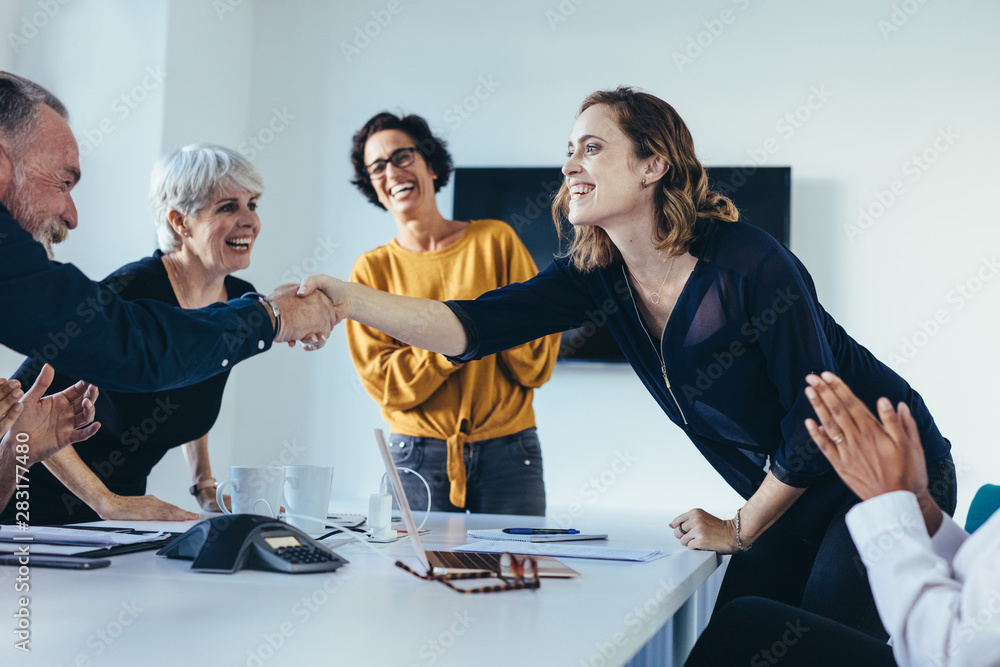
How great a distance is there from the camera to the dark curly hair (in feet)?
8.26

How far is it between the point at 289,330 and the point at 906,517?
1081 mm

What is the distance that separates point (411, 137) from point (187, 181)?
2.27 ft

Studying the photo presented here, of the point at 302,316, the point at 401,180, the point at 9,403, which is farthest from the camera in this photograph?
the point at 401,180

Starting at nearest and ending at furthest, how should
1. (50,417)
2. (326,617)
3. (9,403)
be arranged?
(326,617) < (9,403) < (50,417)

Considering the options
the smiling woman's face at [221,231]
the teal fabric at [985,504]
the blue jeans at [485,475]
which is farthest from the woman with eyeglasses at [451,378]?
the teal fabric at [985,504]

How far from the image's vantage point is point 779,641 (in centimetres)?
102

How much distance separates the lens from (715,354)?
1522 millimetres

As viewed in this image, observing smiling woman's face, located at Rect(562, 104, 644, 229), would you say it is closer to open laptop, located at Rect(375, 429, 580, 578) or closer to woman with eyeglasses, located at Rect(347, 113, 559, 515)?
Answer: woman with eyeglasses, located at Rect(347, 113, 559, 515)

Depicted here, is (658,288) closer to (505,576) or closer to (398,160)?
(505,576)

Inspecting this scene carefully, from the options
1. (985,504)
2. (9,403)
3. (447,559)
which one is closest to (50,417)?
(9,403)

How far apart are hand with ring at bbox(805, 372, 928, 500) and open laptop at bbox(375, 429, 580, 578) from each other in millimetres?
348

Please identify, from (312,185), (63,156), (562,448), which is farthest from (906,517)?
(312,185)

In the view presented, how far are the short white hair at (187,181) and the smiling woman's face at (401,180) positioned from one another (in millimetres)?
464

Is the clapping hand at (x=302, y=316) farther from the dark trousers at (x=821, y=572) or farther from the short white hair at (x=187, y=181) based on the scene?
the dark trousers at (x=821, y=572)
